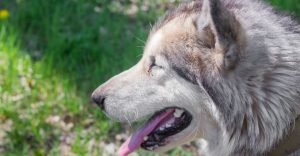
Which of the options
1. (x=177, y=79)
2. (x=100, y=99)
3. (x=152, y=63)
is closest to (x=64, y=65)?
(x=100, y=99)

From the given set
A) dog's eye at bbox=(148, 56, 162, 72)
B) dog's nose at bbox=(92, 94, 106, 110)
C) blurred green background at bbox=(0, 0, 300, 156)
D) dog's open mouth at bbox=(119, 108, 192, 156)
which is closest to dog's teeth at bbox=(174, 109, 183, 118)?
dog's open mouth at bbox=(119, 108, 192, 156)

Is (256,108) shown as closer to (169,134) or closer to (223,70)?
(223,70)

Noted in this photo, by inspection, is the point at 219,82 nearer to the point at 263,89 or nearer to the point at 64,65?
the point at 263,89

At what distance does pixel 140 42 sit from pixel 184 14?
1833 millimetres

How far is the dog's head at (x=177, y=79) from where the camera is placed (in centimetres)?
257

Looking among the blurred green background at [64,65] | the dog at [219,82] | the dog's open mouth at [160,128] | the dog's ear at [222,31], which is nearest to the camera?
the dog's ear at [222,31]

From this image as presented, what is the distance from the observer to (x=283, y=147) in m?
2.58

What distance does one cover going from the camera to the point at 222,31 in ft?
8.15

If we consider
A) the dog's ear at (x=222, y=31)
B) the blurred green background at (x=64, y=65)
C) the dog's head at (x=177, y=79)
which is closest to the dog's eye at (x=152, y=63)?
the dog's head at (x=177, y=79)

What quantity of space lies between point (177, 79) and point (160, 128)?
0.32 m

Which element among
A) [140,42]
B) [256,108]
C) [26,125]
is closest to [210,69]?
[256,108]

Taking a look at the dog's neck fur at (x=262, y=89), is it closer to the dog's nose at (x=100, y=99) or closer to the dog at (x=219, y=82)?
the dog at (x=219, y=82)

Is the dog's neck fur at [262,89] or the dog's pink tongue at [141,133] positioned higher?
the dog's pink tongue at [141,133]

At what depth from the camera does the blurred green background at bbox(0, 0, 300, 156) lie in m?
3.92
